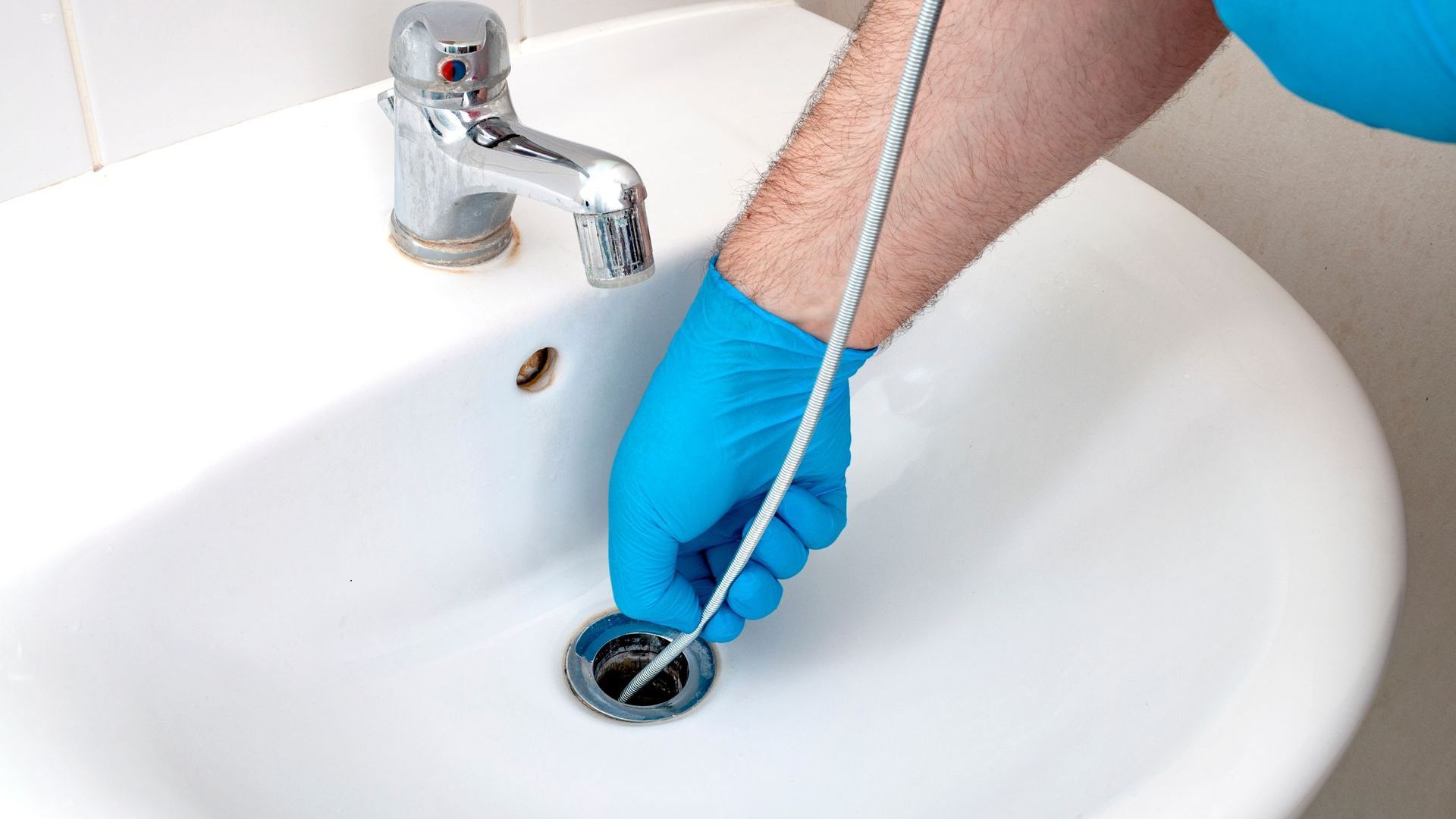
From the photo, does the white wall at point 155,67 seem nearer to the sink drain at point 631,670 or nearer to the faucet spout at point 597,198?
the faucet spout at point 597,198

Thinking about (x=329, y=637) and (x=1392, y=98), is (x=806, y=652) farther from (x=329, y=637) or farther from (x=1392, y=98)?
(x=1392, y=98)

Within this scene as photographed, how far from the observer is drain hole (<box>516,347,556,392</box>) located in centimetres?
55

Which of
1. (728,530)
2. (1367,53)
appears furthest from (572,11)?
(1367,53)

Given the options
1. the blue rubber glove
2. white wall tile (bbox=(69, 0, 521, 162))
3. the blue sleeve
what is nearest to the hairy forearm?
the blue rubber glove

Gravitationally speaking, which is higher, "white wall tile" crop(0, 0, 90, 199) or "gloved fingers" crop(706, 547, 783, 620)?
"white wall tile" crop(0, 0, 90, 199)

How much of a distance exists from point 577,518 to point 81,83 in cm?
31

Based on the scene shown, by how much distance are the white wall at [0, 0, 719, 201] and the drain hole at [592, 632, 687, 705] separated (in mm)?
326

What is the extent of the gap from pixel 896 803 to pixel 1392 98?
34 cm

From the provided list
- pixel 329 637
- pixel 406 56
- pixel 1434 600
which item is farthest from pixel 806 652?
pixel 1434 600

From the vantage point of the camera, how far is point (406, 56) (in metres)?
0.46

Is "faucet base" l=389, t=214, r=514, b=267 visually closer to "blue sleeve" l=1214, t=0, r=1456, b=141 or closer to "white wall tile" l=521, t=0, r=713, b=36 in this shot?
"white wall tile" l=521, t=0, r=713, b=36

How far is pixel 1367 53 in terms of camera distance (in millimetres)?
316

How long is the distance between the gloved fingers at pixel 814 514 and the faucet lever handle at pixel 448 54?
233 millimetres

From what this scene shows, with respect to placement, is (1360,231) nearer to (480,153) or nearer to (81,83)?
(480,153)
